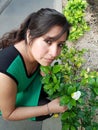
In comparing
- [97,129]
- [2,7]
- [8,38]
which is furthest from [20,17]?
[97,129]

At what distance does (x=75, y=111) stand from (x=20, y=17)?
321 cm

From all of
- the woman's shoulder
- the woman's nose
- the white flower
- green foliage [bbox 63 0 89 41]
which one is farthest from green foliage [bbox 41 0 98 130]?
green foliage [bbox 63 0 89 41]

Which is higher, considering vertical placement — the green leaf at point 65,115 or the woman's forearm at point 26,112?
the woman's forearm at point 26,112

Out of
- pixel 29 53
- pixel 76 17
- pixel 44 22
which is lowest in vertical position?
pixel 76 17

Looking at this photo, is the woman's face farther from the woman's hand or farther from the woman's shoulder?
the woman's hand

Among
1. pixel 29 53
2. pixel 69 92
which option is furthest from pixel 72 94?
pixel 29 53

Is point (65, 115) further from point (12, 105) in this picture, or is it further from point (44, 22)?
point (44, 22)

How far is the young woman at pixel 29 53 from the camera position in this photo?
181cm

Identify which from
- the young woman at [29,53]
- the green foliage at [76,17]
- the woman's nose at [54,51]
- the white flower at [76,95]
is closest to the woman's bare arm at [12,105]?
the young woman at [29,53]

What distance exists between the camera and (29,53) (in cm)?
203

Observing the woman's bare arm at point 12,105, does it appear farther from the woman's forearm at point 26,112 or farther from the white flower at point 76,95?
the white flower at point 76,95

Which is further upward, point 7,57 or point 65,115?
point 7,57

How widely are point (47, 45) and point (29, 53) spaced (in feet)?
0.82

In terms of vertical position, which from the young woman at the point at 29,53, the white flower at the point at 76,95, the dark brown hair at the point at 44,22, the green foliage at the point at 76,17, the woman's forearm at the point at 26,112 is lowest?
the green foliage at the point at 76,17
